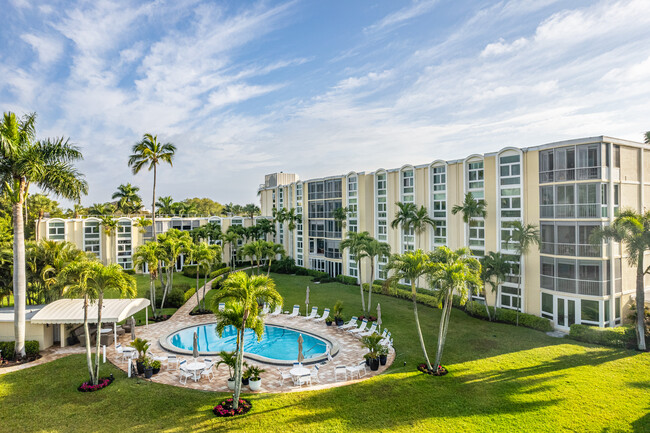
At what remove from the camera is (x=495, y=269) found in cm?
2389

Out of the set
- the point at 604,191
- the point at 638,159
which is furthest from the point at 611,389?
the point at 638,159

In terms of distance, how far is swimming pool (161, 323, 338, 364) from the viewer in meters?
20.5

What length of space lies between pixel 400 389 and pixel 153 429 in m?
8.98

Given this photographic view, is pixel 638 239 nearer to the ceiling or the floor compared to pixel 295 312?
nearer to the ceiling

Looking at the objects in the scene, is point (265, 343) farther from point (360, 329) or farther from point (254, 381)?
point (254, 381)

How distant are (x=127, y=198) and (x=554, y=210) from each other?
49461mm

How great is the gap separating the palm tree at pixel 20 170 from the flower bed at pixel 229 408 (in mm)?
12239

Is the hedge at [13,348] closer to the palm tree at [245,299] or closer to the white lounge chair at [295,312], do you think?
the palm tree at [245,299]

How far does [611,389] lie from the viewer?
14547mm

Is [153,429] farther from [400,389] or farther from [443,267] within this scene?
[443,267]

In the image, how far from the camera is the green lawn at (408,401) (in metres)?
12.1

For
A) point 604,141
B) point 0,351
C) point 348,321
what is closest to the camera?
point 0,351

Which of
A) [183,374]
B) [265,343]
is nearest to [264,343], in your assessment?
[265,343]

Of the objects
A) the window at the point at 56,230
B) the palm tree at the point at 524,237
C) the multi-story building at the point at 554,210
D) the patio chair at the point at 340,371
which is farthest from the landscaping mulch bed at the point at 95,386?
the window at the point at 56,230
